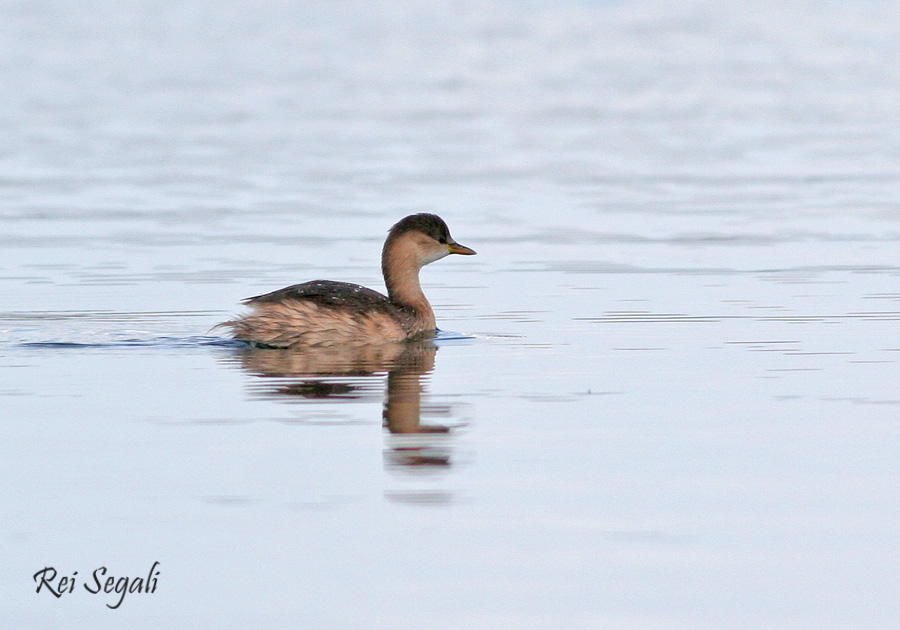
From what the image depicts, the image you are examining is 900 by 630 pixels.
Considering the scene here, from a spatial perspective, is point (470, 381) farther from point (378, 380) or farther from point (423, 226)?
point (423, 226)

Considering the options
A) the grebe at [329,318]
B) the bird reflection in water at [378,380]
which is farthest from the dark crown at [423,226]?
the bird reflection in water at [378,380]

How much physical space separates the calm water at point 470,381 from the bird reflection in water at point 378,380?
0.13ft

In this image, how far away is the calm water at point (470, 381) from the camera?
22.2 ft

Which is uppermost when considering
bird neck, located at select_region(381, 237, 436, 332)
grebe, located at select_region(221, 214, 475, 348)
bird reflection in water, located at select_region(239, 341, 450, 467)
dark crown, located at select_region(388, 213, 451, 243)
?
dark crown, located at select_region(388, 213, 451, 243)

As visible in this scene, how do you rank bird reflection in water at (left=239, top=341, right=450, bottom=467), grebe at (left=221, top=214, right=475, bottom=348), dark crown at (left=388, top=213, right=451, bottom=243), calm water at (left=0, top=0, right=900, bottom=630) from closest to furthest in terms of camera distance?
calm water at (left=0, top=0, right=900, bottom=630) < bird reflection in water at (left=239, top=341, right=450, bottom=467) < grebe at (left=221, top=214, right=475, bottom=348) < dark crown at (left=388, top=213, right=451, bottom=243)

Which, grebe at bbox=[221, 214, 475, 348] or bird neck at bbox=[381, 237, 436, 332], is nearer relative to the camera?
grebe at bbox=[221, 214, 475, 348]

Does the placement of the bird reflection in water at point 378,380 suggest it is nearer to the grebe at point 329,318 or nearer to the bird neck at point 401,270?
the grebe at point 329,318

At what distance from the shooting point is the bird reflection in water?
28.8 feet

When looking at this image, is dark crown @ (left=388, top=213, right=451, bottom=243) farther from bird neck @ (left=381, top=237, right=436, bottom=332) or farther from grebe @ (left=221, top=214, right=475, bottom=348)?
grebe @ (left=221, top=214, right=475, bottom=348)

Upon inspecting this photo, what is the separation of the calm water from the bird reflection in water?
4 centimetres

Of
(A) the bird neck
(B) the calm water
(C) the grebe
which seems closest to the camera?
(B) the calm water

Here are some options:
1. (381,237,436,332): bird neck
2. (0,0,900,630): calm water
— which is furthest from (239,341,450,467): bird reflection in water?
(381,237,436,332): bird neck

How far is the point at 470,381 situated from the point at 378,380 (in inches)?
22.4

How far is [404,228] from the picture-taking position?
46.9 feet
